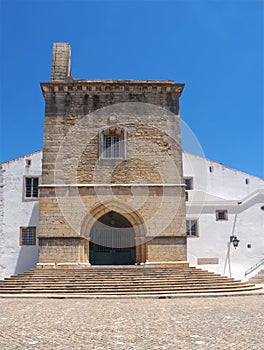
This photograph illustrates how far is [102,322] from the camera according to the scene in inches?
296

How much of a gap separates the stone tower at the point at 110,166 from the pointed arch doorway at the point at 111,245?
55 centimetres

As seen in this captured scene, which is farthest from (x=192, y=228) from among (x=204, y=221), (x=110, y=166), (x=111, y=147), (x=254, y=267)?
(x=111, y=147)

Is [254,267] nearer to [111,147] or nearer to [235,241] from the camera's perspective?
[235,241]

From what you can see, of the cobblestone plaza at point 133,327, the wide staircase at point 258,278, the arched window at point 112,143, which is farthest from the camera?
the wide staircase at point 258,278

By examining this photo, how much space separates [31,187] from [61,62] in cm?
710

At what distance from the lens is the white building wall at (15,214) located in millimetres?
21188

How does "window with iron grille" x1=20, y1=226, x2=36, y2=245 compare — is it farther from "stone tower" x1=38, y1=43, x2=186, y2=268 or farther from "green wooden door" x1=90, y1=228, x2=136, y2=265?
"stone tower" x1=38, y1=43, x2=186, y2=268

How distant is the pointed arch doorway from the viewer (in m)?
20.7

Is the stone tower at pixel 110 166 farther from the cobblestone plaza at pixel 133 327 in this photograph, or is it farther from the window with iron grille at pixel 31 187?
the cobblestone plaza at pixel 133 327

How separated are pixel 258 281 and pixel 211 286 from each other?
25.1 ft

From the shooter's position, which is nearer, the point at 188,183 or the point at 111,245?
the point at 111,245

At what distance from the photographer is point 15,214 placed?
2180 cm

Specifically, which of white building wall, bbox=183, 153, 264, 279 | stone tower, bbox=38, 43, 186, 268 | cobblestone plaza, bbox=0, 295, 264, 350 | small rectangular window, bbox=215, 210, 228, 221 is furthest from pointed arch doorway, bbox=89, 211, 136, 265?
cobblestone plaza, bbox=0, 295, 264, 350

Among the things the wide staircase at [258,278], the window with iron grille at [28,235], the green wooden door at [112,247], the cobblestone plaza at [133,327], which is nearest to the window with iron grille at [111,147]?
the green wooden door at [112,247]
